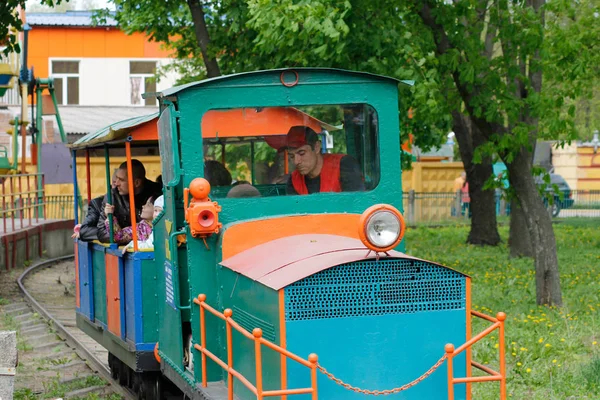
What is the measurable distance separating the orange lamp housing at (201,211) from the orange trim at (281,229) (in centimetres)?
12

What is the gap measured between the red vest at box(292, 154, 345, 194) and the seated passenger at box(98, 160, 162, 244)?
7.87 ft

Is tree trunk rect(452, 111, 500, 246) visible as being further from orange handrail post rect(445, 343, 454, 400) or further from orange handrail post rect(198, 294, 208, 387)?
orange handrail post rect(445, 343, 454, 400)

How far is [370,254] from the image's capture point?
546 centimetres

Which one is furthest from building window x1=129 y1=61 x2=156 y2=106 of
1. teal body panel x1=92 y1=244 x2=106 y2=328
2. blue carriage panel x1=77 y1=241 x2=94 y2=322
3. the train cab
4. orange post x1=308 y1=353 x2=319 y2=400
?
orange post x1=308 y1=353 x2=319 y2=400

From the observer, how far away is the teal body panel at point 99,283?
364 inches

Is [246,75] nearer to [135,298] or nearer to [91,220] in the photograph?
[135,298]

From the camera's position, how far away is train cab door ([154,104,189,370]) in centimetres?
651

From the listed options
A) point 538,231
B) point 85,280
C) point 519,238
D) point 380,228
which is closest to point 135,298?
point 85,280

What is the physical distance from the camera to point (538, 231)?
41.9ft

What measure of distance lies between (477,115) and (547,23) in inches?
73.3

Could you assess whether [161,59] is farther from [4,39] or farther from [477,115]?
[477,115]

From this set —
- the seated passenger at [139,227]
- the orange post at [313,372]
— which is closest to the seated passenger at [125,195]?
the seated passenger at [139,227]

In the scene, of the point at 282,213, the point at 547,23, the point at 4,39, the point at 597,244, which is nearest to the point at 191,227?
the point at 282,213

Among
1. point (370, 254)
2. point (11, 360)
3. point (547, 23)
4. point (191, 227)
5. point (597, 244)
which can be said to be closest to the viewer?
point (370, 254)
